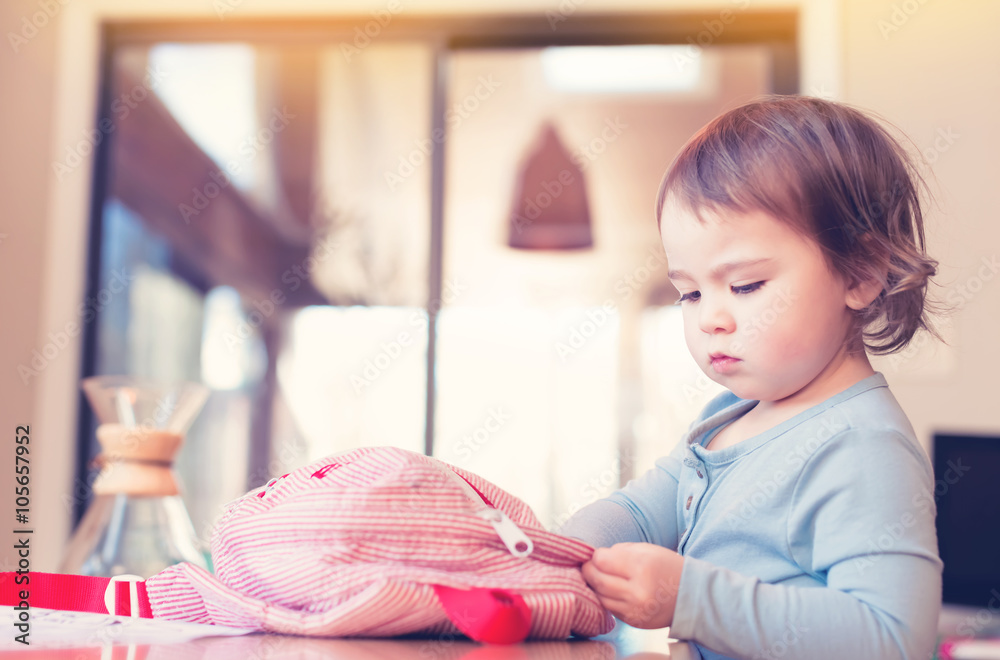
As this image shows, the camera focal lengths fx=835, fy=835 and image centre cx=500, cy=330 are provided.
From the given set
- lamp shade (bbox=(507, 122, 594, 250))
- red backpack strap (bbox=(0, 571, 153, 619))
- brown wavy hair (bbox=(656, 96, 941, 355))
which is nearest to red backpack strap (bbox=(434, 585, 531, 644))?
red backpack strap (bbox=(0, 571, 153, 619))

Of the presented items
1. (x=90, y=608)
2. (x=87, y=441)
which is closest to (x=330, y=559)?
(x=90, y=608)

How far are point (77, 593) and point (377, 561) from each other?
0.85 feet

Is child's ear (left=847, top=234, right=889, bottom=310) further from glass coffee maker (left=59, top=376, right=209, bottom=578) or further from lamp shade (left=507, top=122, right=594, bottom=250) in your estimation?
lamp shade (left=507, top=122, right=594, bottom=250)

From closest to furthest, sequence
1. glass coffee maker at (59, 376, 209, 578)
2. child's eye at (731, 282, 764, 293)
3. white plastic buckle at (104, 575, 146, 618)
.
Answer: white plastic buckle at (104, 575, 146, 618)
child's eye at (731, 282, 764, 293)
glass coffee maker at (59, 376, 209, 578)

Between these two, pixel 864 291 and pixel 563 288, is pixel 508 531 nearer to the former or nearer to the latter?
pixel 864 291

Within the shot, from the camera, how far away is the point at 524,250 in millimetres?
3371

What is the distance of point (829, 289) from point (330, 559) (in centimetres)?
45

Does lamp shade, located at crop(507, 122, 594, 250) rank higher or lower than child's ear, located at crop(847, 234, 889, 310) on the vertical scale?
higher

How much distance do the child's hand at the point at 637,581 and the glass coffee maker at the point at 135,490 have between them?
83 cm

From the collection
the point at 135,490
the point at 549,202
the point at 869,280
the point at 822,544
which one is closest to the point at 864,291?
the point at 869,280

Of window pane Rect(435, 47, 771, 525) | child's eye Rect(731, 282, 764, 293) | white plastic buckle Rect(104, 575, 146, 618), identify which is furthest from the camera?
A: window pane Rect(435, 47, 771, 525)

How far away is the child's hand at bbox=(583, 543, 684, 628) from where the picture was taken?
52 cm

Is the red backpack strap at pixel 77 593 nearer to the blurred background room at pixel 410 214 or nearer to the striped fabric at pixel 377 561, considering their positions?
the striped fabric at pixel 377 561

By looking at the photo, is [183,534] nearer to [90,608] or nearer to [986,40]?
[90,608]
